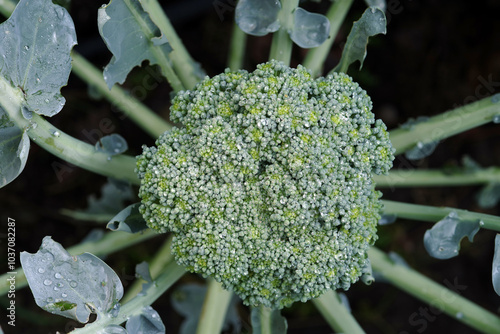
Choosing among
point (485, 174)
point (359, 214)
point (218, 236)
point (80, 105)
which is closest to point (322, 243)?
point (359, 214)

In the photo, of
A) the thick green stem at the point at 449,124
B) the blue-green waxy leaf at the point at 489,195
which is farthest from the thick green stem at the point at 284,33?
the blue-green waxy leaf at the point at 489,195

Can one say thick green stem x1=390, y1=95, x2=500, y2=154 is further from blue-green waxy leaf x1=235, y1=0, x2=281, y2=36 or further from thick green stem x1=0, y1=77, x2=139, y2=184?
thick green stem x1=0, y1=77, x2=139, y2=184

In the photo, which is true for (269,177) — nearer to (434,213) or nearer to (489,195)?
(434,213)

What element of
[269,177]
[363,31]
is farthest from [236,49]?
[269,177]

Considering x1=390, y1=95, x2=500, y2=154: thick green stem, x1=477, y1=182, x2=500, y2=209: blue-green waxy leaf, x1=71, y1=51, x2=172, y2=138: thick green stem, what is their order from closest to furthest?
1. x1=390, y1=95, x2=500, y2=154: thick green stem
2. x1=71, y1=51, x2=172, y2=138: thick green stem
3. x1=477, y1=182, x2=500, y2=209: blue-green waxy leaf

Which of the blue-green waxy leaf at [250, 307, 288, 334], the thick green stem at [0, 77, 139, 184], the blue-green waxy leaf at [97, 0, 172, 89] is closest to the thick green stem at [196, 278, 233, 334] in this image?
the blue-green waxy leaf at [250, 307, 288, 334]

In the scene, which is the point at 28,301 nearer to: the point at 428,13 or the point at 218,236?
the point at 218,236
